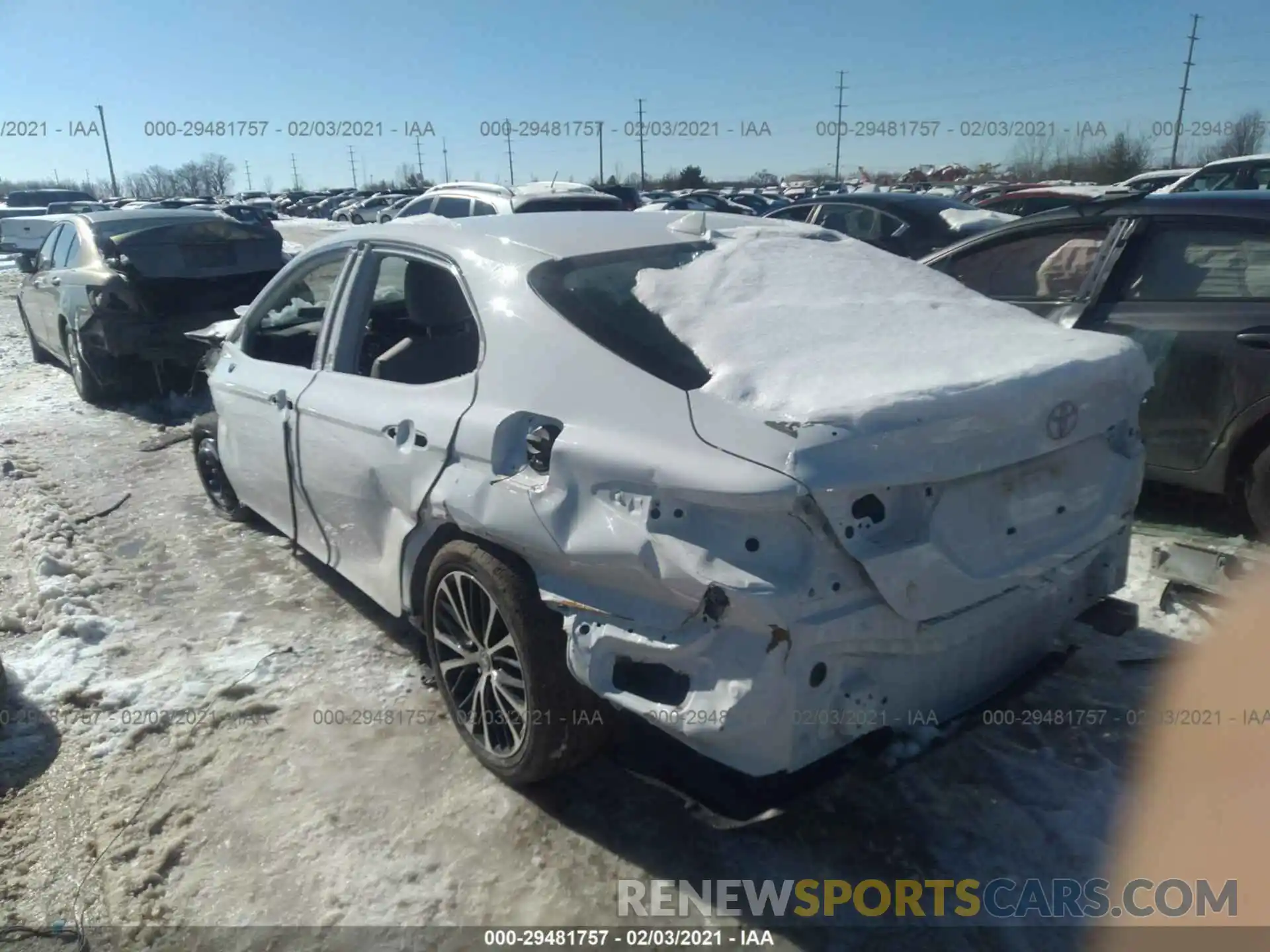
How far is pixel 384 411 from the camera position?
3.15m

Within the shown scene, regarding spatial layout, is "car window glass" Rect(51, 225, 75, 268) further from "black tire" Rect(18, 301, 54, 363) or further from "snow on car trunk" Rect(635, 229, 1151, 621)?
"snow on car trunk" Rect(635, 229, 1151, 621)

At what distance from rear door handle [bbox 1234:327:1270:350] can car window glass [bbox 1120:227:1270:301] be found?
0.19 m

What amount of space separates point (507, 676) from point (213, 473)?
3427mm

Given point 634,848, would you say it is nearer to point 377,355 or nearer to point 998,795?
point 998,795

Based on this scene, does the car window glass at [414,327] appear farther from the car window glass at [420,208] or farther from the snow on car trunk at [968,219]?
Answer: the car window glass at [420,208]

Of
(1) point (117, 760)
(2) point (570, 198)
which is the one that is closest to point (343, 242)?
(1) point (117, 760)

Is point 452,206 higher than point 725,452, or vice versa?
point 452,206

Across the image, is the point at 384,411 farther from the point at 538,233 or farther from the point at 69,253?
the point at 69,253

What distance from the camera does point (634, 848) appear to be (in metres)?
2.67

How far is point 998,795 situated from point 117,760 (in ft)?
9.74

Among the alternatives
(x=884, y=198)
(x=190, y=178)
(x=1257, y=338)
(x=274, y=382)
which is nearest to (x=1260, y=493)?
(x=1257, y=338)

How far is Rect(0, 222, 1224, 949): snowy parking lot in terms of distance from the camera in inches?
99.7

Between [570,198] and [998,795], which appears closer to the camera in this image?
[998,795]

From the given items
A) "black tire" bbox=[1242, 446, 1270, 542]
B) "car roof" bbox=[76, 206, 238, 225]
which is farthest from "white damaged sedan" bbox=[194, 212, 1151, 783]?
"car roof" bbox=[76, 206, 238, 225]
